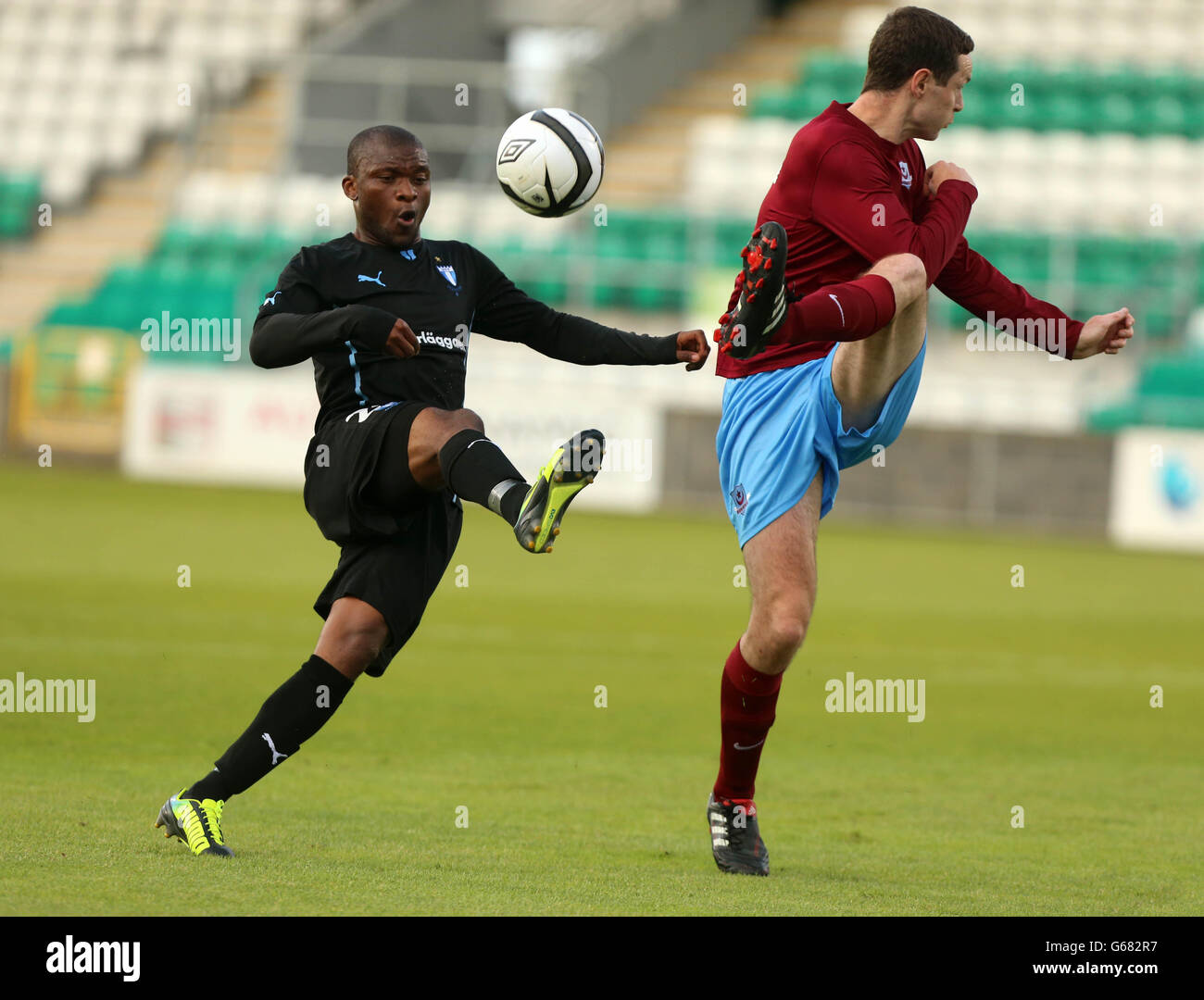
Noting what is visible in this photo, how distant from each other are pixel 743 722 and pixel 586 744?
215 cm

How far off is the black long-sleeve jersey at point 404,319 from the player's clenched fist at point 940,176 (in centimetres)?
89

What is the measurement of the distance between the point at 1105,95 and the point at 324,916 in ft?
81.8

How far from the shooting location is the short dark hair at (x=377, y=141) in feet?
16.8

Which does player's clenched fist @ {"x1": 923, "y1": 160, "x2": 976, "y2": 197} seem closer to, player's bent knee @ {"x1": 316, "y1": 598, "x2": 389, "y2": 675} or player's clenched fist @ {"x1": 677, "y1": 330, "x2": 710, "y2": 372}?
player's clenched fist @ {"x1": 677, "y1": 330, "x2": 710, "y2": 372}

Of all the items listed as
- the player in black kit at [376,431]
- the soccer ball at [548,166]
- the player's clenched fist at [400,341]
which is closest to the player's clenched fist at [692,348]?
the player in black kit at [376,431]

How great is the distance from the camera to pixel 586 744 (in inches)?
287

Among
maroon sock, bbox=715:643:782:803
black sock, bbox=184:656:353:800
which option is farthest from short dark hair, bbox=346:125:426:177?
maroon sock, bbox=715:643:782:803

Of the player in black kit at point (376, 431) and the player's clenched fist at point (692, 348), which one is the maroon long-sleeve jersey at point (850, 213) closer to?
the player's clenched fist at point (692, 348)

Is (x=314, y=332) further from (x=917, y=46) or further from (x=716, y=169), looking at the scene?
(x=716, y=169)

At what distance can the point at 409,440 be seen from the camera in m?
4.89

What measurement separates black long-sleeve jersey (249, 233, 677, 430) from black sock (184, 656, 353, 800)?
751 mm

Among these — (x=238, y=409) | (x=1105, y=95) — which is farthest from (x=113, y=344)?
(x=1105, y=95)

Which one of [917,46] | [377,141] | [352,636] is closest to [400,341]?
[377,141]
